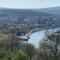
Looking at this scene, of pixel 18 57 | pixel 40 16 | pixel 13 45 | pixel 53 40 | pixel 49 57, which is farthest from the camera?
pixel 40 16

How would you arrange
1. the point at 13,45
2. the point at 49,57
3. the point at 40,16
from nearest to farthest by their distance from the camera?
the point at 49,57 < the point at 13,45 < the point at 40,16

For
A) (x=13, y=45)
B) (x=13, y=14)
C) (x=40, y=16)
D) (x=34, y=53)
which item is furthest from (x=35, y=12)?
(x=34, y=53)

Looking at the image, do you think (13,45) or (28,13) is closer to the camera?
(13,45)

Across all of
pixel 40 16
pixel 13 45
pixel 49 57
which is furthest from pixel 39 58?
pixel 40 16

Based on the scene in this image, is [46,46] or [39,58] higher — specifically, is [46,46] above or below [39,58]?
above

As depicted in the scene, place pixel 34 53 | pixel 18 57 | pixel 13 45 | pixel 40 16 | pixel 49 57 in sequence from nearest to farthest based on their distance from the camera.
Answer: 1. pixel 18 57
2. pixel 49 57
3. pixel 34 53
4. pixel 13 45
5. pixel 40 16

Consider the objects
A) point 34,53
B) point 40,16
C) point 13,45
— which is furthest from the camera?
point 40,16

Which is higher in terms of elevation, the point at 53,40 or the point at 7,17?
the point at 53,40

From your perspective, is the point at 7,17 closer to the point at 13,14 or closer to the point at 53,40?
the point at 13,14

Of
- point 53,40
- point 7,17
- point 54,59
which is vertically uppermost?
point 53,40

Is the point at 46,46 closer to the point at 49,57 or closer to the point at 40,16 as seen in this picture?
the point at 49,57
